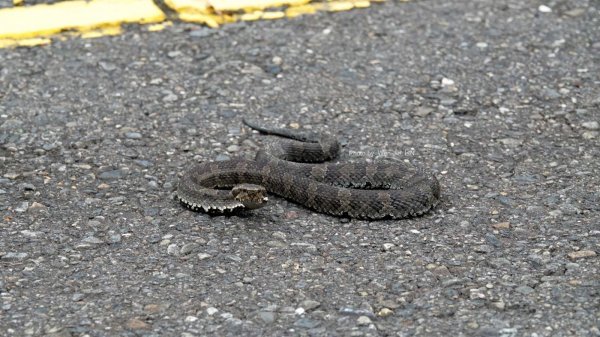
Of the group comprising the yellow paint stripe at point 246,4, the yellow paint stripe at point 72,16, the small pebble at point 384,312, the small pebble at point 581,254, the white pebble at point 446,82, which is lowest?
the small pebble at point 581,254

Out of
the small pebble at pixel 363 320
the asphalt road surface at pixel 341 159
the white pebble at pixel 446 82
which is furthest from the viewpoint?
the white pebble at pixel 446 82

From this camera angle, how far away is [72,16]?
8852 millimetres

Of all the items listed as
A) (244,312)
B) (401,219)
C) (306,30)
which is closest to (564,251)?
(401,219)

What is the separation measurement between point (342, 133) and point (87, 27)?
2.64 m

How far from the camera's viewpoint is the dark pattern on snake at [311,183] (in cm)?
649

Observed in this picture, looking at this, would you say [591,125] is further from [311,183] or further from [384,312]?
[384,312]

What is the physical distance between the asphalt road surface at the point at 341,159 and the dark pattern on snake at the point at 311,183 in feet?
0.34

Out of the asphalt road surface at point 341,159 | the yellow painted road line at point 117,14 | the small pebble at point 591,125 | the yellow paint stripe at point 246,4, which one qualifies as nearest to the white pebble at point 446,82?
the asphalt road surface at point 341,159

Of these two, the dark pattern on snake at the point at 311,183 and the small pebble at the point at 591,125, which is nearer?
the dark pattern on snake at the point at 311,183

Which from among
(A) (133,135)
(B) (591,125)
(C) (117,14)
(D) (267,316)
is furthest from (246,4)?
(D) (267,316)

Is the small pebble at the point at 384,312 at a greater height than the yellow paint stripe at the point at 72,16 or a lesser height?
lesser

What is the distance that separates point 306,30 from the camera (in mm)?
9078

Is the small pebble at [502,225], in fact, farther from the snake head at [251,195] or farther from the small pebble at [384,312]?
the snake head at [251,195]

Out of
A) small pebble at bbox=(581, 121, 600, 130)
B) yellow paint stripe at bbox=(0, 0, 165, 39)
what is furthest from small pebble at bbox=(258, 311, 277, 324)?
yellow paint stripe at bbox=(0, 0, 165, 39)
